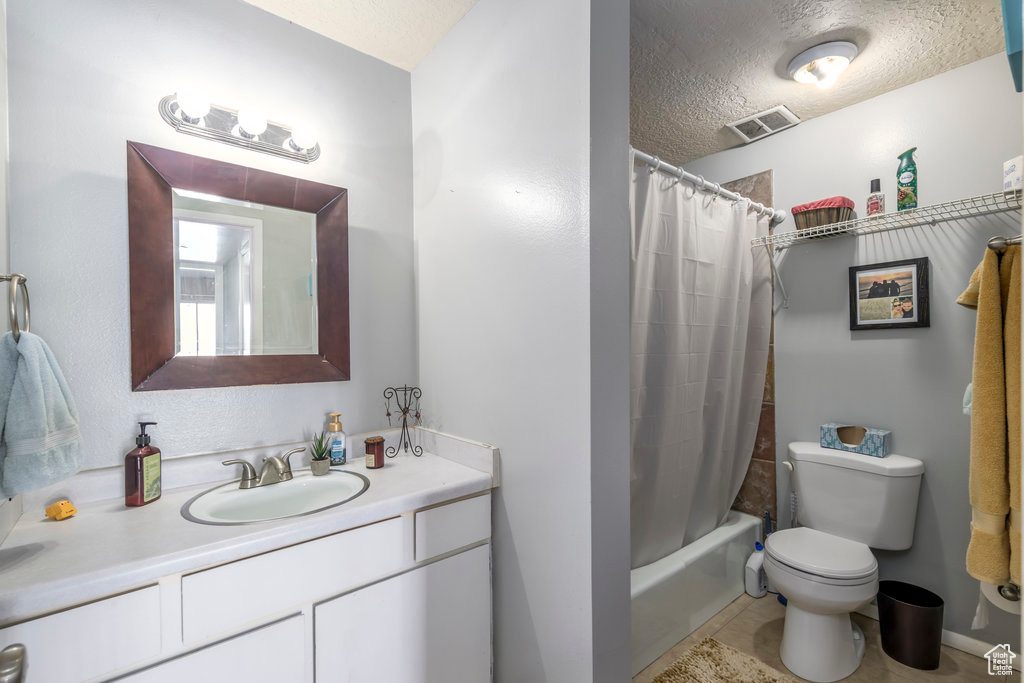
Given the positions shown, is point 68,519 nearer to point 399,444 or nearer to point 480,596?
point 399,444

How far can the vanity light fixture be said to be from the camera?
131cm

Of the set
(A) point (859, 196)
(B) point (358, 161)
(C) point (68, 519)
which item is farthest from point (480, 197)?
(A) point (859, 196)

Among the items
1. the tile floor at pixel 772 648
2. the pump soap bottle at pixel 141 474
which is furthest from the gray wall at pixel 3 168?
the tile floor at pixel 772 648

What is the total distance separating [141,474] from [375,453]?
0.61 metres

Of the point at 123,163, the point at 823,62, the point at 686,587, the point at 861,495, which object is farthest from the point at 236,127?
the point at 861,495

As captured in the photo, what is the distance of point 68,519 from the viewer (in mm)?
1083

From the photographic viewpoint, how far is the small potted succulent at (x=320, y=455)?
143cm

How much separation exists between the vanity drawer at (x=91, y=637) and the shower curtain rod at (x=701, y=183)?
182 centimetres

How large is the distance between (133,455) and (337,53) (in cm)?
Answer: 150

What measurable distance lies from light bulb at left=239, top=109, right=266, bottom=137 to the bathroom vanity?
111 cm

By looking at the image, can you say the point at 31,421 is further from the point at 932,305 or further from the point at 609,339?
the point at 932,305

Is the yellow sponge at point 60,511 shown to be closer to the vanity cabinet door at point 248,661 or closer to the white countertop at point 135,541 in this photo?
the white countertop at point 135,541

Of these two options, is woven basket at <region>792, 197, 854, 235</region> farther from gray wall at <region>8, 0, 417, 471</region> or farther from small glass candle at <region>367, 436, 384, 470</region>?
small glass candle at <region>367, 436, 384, 470</region>

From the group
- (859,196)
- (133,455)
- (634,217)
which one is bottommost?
(133,455)
